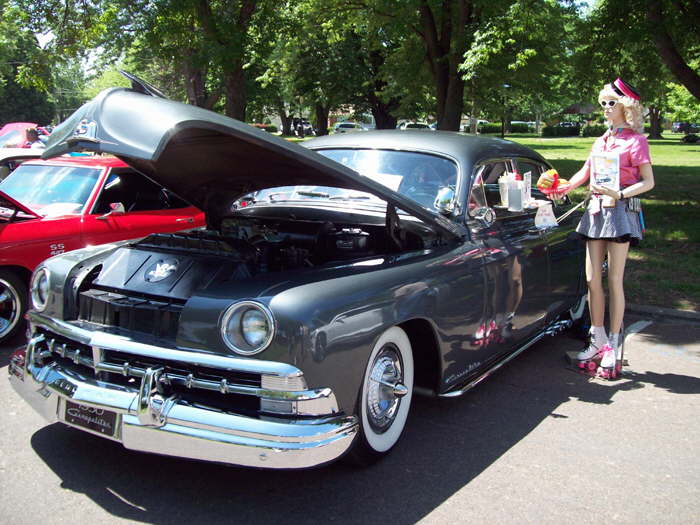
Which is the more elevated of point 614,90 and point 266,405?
point 614,90

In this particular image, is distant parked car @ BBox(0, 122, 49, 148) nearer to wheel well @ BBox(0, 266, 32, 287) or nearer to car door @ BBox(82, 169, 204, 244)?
car door @ BBox(82, 169, 204, 244)

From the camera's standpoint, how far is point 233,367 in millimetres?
2764

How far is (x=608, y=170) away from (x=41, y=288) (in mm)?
3614

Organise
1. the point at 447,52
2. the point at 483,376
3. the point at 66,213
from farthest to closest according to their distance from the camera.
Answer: the point at 447,52 → the point at 66,213 → the point at 483,376

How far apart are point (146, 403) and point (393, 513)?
1.19 metres

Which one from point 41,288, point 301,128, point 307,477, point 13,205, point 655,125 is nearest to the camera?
point 307,477

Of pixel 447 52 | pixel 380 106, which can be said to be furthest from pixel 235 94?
pixel 380 106

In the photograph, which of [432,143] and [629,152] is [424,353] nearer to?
[432,143]

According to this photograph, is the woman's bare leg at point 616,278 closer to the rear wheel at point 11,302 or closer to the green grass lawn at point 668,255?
the green grass lawn at point 668,255

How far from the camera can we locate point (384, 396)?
336 centimetres

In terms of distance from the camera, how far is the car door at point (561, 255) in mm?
4984

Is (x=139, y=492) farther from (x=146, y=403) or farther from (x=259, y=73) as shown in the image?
(x=259, y=73)

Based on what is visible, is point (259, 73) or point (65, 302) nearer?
point (65, 302)

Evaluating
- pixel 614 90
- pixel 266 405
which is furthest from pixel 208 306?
pixel 614 90
